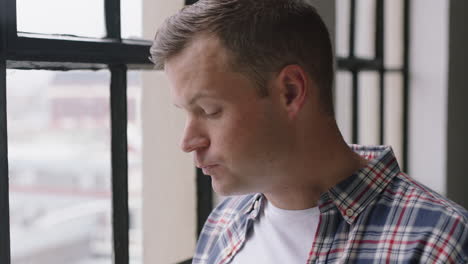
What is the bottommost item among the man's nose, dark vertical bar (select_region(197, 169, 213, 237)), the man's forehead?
dark vertical bar (select_region(197, 169, 213, 237))

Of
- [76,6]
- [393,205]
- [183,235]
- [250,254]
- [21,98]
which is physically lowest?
[183,235]

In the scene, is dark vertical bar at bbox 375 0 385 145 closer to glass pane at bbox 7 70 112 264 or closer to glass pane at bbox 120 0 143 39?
glass pane at bbox 120 0 143 39

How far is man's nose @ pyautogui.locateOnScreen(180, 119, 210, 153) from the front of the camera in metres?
1.09

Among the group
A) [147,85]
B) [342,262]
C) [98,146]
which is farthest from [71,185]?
[342,262]

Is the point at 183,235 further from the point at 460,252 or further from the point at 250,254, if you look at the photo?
the point at 460,252

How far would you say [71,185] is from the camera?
1.45m

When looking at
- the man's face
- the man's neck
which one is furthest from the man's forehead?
the man's neck

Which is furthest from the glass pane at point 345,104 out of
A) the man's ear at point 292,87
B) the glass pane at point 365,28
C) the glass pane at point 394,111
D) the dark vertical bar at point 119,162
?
the man's ear at point 292,87

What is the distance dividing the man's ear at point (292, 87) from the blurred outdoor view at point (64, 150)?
0.54 meters

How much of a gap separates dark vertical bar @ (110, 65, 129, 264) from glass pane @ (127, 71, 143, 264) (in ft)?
0.10

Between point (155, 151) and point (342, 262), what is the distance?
2.91 feet

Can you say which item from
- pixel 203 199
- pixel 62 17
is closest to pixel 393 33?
pixel 203 199

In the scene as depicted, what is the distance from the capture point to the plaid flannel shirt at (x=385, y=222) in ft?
3.28

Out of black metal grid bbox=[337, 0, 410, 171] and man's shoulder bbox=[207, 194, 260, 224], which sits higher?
black metal grid bbox=[337, 0, 410, 171]
